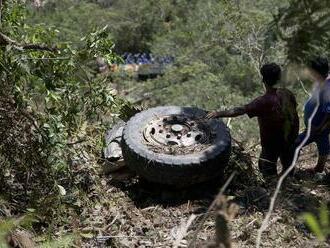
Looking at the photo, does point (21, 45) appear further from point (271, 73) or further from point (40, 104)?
point (271, 73)

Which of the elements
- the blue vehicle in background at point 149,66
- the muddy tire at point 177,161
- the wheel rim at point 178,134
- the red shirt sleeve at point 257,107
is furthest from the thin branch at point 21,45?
the blue vehicle in background at point 149,66

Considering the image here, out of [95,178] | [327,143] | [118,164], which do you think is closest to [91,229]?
[95,178]

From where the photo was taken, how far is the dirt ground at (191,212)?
4.48m

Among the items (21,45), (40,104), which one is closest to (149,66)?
(40,104)

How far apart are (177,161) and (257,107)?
3.00 ft

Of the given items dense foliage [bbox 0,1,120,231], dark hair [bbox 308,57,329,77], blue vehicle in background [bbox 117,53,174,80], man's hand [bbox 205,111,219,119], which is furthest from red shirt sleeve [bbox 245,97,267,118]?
blue vehicle in background [bbox 117,53,174,80]

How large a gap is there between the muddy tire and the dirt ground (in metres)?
0.22

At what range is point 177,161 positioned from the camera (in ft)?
16.4

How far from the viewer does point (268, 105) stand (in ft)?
16.9

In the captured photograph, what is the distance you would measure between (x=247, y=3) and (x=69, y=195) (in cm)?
1197

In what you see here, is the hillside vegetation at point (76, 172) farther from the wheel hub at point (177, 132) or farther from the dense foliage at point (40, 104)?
the wheel hub at point (177, 132)

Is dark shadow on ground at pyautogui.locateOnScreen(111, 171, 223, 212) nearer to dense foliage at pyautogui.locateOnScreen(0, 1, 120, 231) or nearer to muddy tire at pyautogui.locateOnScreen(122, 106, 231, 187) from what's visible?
muddy tire at pyautogui.locateOnScreen(122, 106, 231, 187)

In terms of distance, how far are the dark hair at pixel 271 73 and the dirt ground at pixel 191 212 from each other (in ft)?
3.31

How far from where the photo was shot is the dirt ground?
448cm
